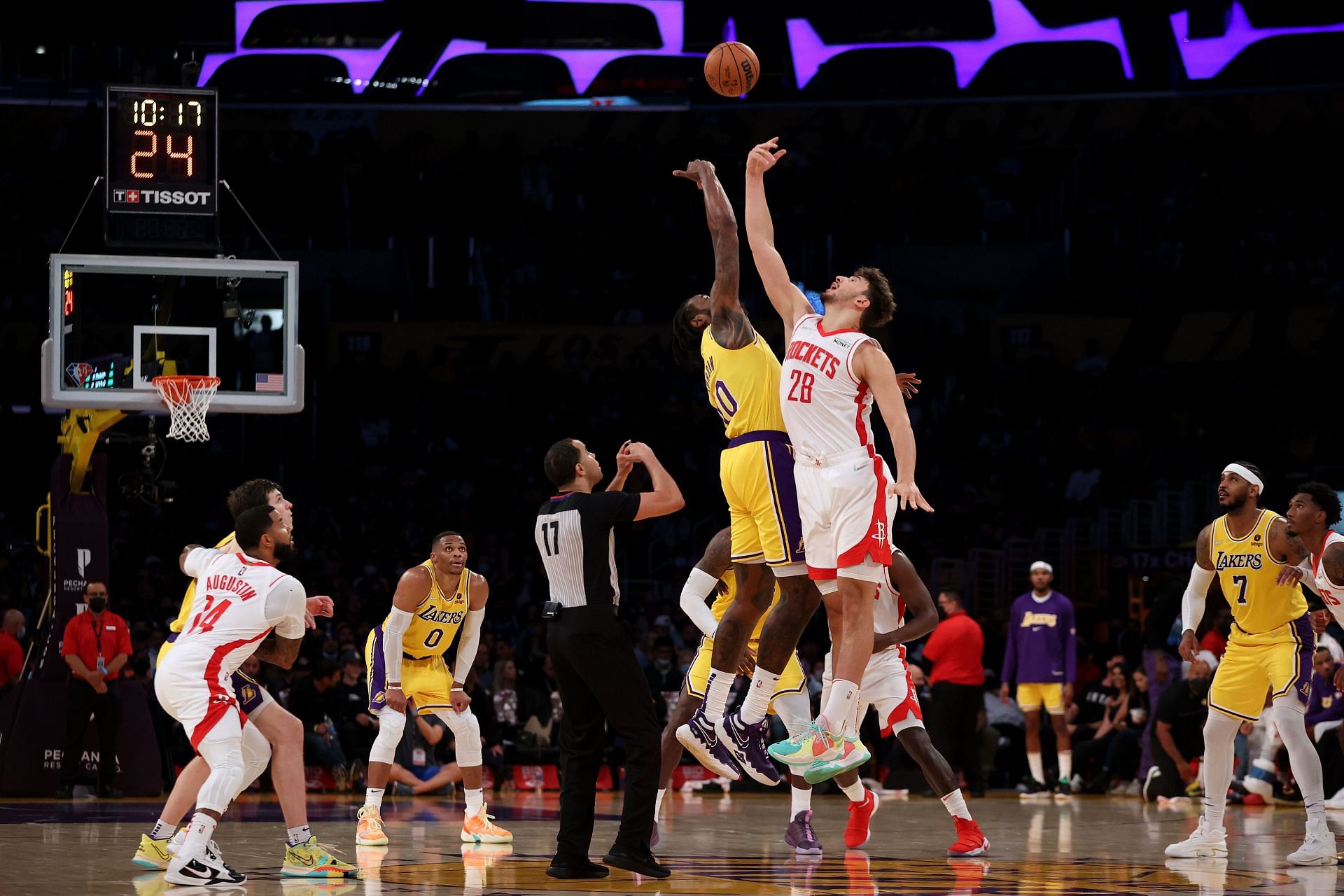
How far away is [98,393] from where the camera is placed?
14.5 metres

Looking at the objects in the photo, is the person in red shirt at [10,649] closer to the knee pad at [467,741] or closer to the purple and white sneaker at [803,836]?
the knee pad at [467,741]

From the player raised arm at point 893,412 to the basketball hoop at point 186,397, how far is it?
8052mm

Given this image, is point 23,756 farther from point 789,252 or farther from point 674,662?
point 789,252

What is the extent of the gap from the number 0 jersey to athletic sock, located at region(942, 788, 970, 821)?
3972 millimetres

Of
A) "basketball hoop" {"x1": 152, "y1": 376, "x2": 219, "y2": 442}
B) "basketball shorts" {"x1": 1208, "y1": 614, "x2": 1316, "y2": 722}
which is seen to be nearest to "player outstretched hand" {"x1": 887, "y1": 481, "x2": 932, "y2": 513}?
"basketball shorts" {"x1": 1208, "y1": 614, "x2": 1316, "y2": 722}

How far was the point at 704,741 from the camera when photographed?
9109 mm

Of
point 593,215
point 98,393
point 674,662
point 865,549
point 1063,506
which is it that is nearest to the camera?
point 865,549

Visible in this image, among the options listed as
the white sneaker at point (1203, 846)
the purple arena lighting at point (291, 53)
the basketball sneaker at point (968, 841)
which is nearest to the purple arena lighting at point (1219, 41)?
the purple arena lighting at point (291, 53)

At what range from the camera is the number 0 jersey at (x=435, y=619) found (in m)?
12.1

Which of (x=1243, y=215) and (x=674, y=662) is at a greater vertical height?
(x=1243, y=215)

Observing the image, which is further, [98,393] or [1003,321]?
[1003,321]

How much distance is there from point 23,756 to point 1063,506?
13.6m

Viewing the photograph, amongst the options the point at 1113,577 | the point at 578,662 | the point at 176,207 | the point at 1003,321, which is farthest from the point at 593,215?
the point at 578,662

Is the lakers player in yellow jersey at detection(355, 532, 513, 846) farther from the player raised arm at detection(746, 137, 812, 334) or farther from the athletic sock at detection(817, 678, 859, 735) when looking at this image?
the player raised arm at detection(746, 137, 812, 334)
